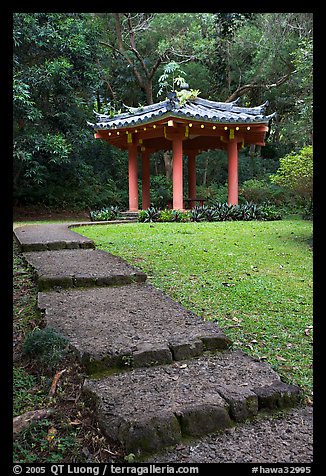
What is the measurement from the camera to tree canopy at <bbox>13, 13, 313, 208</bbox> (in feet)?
40.4

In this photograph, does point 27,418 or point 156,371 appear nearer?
point 27,418

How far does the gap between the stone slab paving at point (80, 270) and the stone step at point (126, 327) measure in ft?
0.49

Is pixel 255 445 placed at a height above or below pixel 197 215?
below

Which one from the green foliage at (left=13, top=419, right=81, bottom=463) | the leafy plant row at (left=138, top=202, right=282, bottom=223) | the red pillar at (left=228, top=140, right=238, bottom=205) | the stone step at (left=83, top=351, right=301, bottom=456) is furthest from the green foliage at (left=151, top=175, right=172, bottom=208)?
the green foliage at (left=13, top=419, right=81, bottom=463)

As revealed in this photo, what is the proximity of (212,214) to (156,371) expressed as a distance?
952 cm

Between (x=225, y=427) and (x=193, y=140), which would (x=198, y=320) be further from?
(x=193, y=140)

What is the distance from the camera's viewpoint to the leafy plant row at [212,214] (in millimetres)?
11172

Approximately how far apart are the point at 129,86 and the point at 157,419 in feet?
63.9

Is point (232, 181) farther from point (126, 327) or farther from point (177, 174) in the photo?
point (126, 327)

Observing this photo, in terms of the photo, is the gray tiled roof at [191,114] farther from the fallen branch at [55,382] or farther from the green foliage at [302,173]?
the fallen branch at [55,382]

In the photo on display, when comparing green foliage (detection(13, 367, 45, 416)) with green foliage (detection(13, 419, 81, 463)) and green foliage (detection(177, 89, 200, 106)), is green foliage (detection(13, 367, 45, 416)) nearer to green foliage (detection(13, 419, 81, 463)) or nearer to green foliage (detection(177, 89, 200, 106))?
green foliage (detection(13, 419, 81, 463))

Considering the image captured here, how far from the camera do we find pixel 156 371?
2.20m

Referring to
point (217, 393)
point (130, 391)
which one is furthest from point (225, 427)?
point (130, 391)

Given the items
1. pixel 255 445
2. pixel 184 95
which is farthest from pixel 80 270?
pixel 184 95
